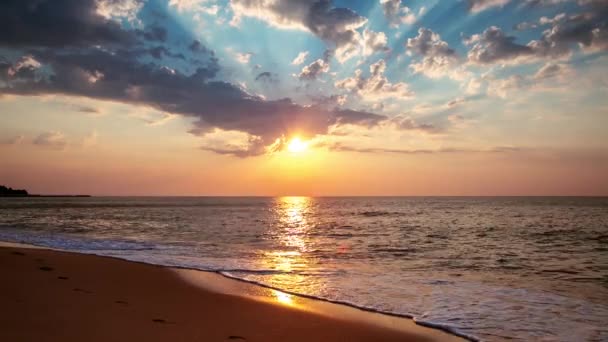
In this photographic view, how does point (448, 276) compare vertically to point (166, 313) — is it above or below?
below

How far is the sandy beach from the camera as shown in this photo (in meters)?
6.64

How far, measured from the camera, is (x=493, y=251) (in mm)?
21500

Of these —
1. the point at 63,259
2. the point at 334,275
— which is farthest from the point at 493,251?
the point at 63,259

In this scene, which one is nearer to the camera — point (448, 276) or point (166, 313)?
point (166, 313)

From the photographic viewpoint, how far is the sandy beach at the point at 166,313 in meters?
6.64

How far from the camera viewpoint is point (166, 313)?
8.13m

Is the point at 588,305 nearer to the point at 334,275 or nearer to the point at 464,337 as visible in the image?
the point at 464,337

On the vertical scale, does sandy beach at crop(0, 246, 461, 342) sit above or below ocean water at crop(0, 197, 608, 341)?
above

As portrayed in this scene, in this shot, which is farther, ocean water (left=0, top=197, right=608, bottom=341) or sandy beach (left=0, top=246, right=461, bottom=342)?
ocean water (left=0, top=197, right=608, bottom=341)

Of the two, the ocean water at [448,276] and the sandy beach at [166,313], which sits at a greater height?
the sandy beach at [166,313]

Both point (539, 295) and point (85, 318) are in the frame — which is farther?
point (539, 295)

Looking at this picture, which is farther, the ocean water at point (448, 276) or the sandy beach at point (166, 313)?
the ocean water at point (448, 276)

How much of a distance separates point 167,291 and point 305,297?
3.49 m

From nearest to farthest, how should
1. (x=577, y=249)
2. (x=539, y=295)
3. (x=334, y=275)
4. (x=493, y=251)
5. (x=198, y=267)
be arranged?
(x=539, y=295) < (x=334, y=275) < (x=198, y=267) < (x=493, y=251) < (x=577, y=249)
